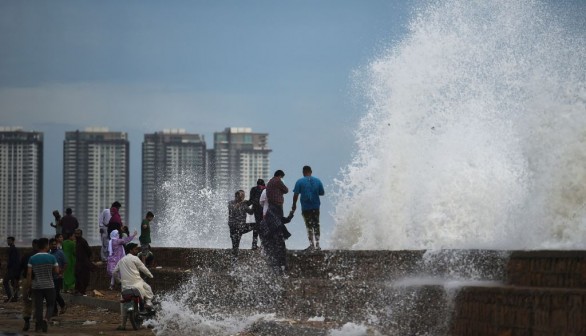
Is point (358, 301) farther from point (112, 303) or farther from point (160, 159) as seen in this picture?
point (160, 159)

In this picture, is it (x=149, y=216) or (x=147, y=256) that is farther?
(x=149, y=216)

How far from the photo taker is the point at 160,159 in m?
190

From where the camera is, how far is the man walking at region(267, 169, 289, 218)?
16828 millimetres

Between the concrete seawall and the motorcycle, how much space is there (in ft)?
4.68

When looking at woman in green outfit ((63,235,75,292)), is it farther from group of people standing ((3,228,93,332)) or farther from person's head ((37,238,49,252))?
person's head ((37,238,49,252))

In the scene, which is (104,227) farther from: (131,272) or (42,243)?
(131,272)

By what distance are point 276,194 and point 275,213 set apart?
0.27 metres

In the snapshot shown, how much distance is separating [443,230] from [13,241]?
893 centimetres

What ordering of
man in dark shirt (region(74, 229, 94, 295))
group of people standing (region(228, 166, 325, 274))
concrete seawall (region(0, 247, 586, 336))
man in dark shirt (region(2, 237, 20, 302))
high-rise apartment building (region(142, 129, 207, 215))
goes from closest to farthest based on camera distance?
concrete seawall (region(0, 247, 586, 336)), group of people standing (region(228, 166, 325, 274)), man in dark shirt (region(74, 229, 94, 295)), man in dark shirt (region(2, 237, 20, 302)), high-rise apartment building (region(142, 129, 207, 215))

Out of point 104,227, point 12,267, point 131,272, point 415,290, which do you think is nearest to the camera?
point 415,290

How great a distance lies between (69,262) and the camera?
21688mm

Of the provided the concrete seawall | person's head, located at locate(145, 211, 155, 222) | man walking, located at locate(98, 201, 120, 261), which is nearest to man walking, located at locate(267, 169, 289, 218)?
the concrete seawall

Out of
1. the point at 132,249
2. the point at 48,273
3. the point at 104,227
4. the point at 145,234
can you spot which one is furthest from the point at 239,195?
the point at 48,273

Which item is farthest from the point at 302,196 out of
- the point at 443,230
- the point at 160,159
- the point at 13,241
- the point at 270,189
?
the point at 160,159
